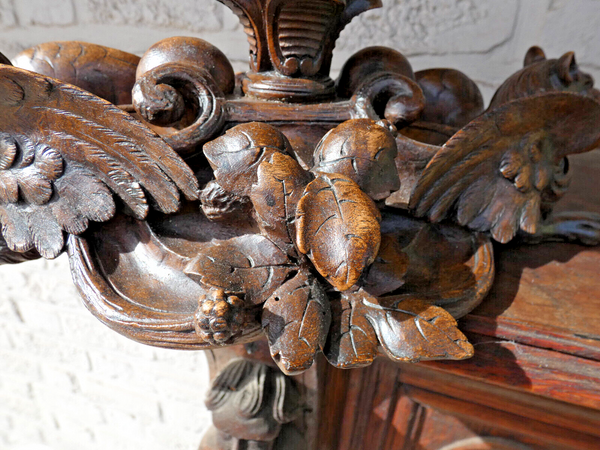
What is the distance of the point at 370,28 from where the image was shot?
1.07 m

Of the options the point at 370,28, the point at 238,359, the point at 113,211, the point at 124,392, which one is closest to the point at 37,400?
the point at 124,392

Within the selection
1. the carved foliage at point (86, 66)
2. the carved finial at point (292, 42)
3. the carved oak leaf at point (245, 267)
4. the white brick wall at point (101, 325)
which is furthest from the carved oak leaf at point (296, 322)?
the white brick wall at point (101, 325)

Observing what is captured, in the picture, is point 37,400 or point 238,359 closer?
point 238,359

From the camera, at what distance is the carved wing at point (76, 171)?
0.42 m

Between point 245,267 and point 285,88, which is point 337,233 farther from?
point 285,88

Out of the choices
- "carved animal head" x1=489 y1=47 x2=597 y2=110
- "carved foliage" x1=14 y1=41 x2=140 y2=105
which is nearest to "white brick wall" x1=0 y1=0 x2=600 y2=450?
"carved animal head" x1=489 y1=47 x2=597 y2=110

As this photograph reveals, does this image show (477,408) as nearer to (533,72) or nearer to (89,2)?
(533,72)

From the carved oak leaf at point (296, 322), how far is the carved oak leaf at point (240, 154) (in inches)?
3.6

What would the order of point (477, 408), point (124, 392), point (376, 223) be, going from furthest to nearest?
point (124, 392)
point (477, 408)
point (376, 223)

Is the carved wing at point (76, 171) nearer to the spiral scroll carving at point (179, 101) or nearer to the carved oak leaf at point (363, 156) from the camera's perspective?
the spiral scroll carving at point (179, 101)

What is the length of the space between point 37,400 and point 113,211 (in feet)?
3.97

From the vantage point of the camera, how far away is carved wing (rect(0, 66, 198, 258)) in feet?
1.37

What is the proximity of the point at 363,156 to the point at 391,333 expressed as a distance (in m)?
0.15

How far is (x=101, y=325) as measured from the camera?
1.20 m
